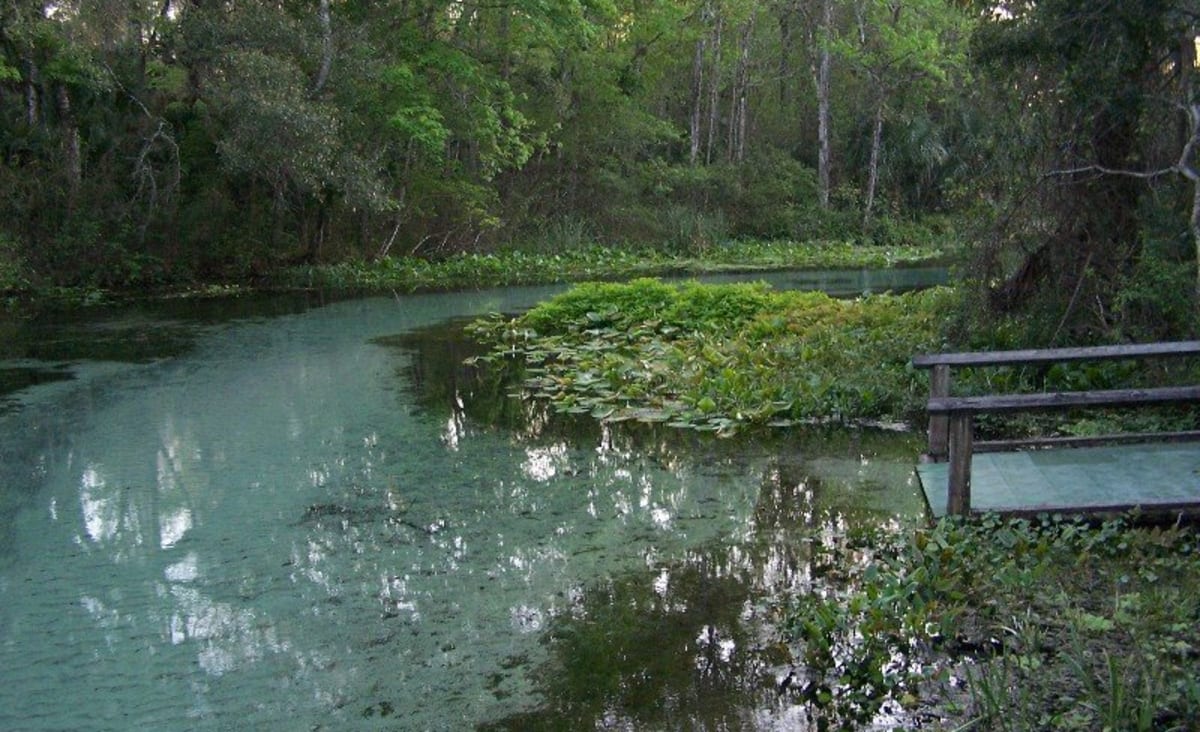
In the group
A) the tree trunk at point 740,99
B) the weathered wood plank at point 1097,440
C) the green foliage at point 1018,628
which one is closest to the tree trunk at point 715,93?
the tree trunk at point 740,99

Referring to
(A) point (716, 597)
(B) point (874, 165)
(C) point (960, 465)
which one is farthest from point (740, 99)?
(A) point (716, 597)

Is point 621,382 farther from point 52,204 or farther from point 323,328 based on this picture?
point 52,204

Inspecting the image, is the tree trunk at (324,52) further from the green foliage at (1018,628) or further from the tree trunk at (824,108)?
the green foliage at (1018,628)

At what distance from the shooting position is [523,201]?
27500 mm

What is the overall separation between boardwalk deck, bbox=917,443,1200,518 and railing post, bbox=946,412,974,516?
106 millimetres

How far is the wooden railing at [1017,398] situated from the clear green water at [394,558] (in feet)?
2.83

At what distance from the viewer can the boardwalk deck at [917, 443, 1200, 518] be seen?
16.5 feet

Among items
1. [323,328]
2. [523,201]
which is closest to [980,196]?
[323,328]

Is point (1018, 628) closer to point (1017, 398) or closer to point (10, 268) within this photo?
point (1017, 398)

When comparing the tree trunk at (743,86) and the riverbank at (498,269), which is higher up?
the tree trunk at (743,86)

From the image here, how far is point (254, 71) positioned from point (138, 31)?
342 centimetres

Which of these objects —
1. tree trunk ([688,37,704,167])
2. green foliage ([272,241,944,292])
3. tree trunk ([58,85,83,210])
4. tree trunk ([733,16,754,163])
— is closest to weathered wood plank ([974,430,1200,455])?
green foliage ([272,241,944,292])

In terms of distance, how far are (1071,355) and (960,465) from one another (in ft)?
2.61

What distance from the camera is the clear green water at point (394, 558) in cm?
405
